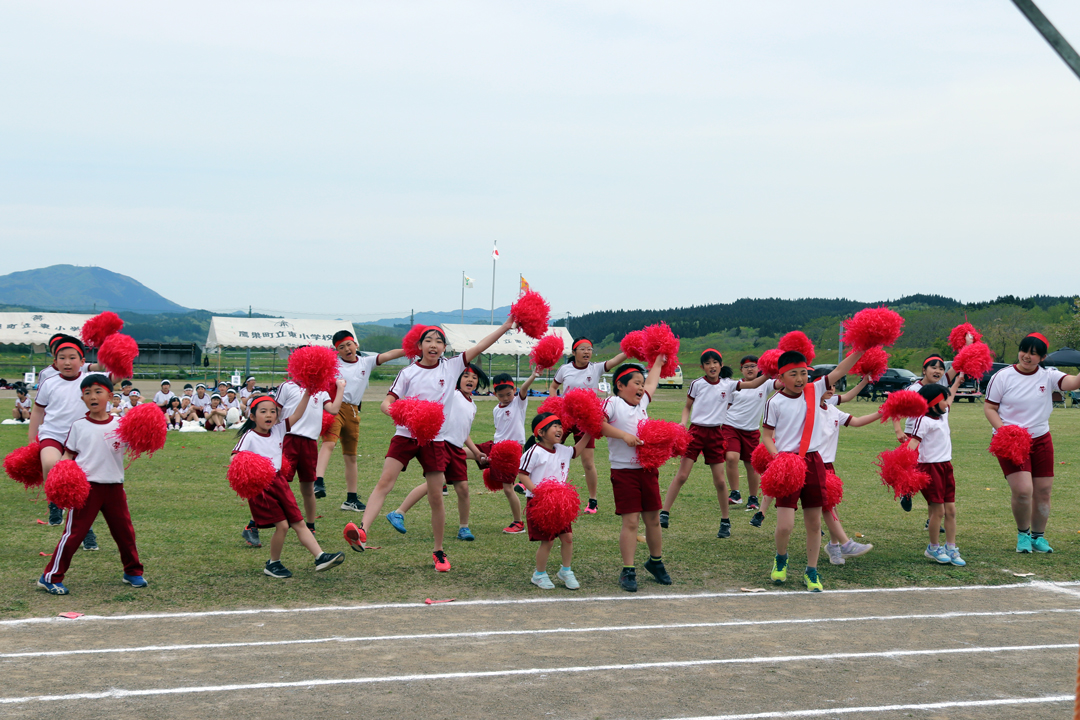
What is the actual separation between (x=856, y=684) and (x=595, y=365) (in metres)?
5.63

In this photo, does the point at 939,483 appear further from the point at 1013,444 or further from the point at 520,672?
the point at 520,672

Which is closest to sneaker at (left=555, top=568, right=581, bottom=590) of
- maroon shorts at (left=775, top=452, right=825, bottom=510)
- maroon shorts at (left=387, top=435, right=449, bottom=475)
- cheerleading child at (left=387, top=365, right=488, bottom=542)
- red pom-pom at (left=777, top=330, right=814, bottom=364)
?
maroon shorts at (left=387, top=435, right=449, bottom=475)

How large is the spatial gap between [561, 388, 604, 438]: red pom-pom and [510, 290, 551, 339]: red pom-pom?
3.33 ft

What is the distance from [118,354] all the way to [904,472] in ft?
22.9

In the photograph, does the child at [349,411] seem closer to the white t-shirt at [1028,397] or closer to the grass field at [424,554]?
the grass field at [424,554]

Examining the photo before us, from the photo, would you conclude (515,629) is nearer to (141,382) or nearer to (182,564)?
(182,564)

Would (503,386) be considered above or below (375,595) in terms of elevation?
above

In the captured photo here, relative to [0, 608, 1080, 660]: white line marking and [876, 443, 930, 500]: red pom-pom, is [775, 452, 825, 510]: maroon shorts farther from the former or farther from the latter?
[876, 443, 930, 500]: red pom-pom

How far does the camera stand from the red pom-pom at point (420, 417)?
750 centimetres

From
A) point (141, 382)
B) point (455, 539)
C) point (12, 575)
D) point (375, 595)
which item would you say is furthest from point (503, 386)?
point (141, 382)

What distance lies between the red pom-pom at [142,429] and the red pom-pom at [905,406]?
5986 mm

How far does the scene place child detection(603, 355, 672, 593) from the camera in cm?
706

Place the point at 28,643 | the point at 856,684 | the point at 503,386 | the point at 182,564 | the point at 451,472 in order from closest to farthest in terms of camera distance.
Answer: the point at 856,684 → the point at 28,643 → the point at 182,564 → the point at 451,472 → the point at 503,386

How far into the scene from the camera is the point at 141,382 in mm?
39438
